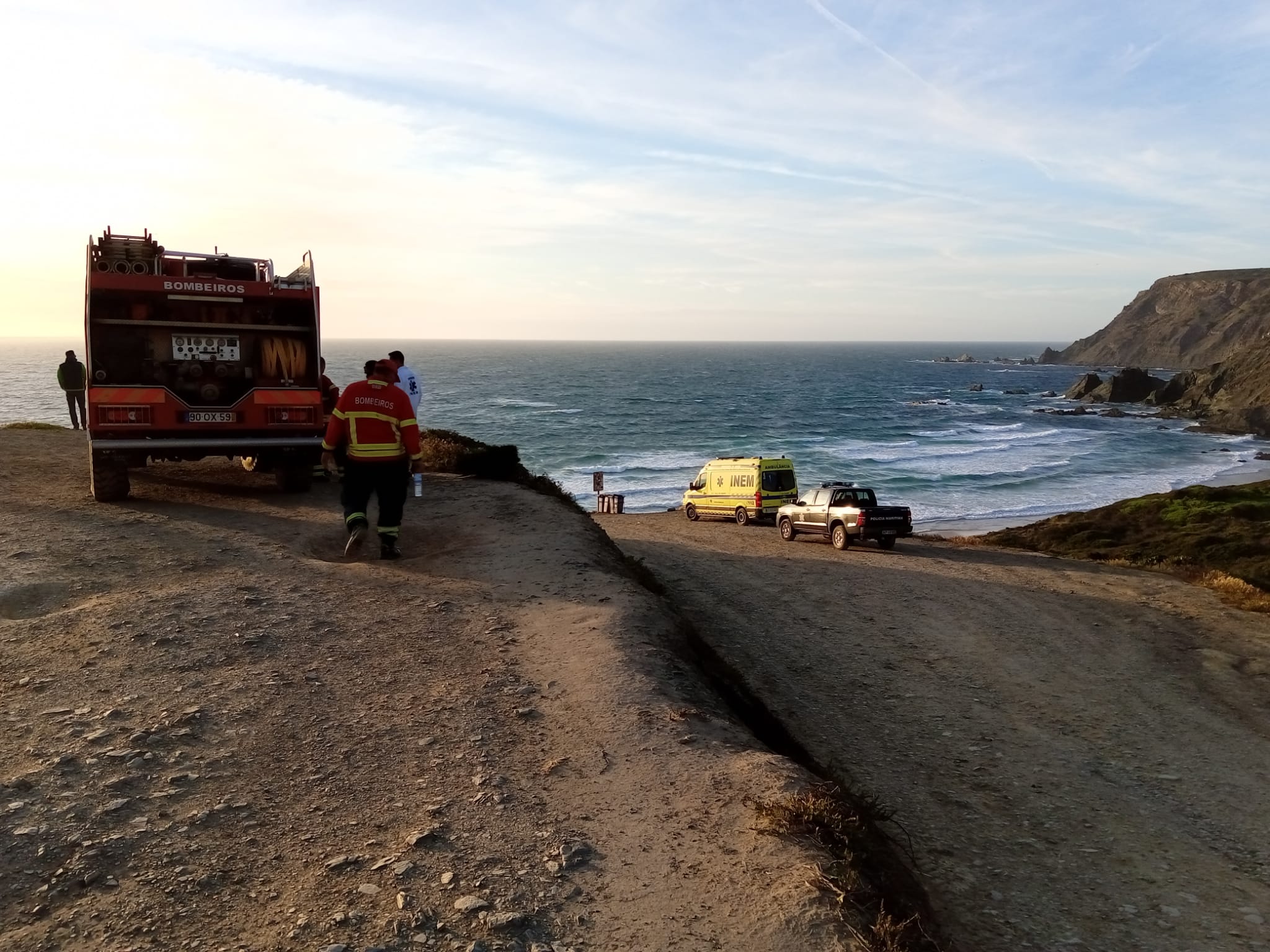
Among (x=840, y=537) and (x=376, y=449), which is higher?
→ (x=376, y=449)

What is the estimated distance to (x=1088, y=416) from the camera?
265ft

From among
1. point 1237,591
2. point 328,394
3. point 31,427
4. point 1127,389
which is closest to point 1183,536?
point 1237,591

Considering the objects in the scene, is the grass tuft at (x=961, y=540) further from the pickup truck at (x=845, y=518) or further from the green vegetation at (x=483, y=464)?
the green vegetation at (x=483, y=464)

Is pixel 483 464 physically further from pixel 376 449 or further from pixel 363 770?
pixel 363 770

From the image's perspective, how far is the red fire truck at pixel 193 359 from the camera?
12.1m

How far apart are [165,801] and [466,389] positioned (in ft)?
367

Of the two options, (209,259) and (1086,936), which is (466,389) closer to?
(209,259)

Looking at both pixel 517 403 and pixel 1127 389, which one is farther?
pixel 517 403

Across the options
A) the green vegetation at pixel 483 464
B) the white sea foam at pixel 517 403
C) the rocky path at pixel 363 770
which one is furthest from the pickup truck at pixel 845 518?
the white sea foam at pixel 517 403

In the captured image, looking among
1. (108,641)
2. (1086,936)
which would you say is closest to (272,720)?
(108,641)

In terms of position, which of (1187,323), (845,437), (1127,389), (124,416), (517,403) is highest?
(1187,323)

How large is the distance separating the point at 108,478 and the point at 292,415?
7.98 feet

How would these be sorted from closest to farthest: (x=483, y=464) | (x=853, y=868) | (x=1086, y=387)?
(x=853, y=868), (x=483, y=464), (x=1086, y=387)

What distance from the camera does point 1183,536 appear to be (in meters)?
22.9
